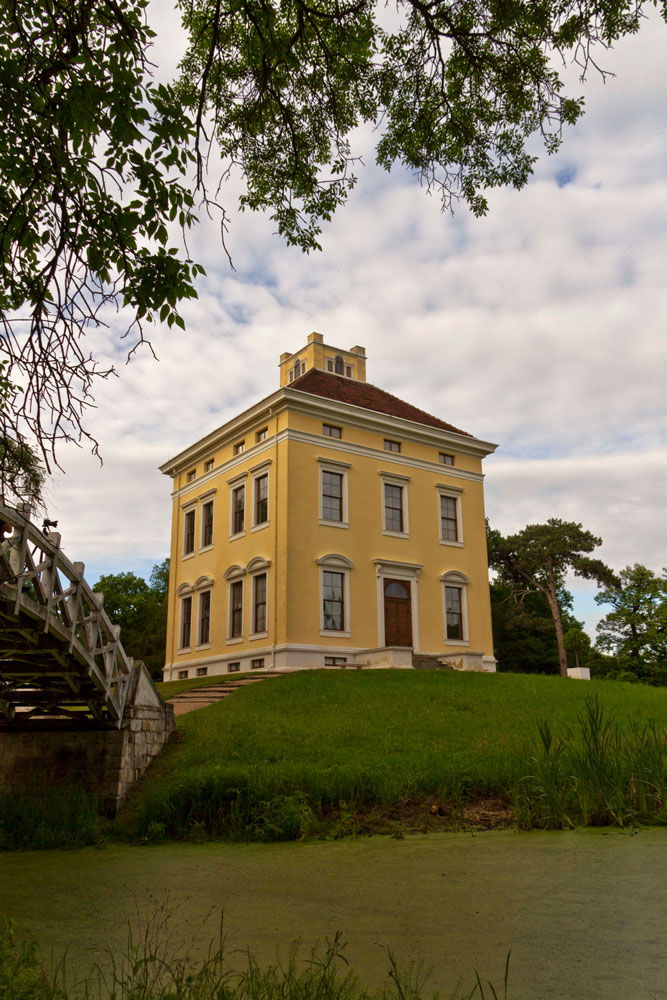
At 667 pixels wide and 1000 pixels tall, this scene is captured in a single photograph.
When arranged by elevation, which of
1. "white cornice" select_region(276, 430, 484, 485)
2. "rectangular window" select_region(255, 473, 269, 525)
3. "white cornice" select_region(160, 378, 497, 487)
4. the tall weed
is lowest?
the tall weed

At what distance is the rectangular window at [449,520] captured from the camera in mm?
30906

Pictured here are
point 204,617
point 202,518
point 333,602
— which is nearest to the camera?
point 333,602

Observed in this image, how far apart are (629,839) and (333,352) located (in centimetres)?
2818

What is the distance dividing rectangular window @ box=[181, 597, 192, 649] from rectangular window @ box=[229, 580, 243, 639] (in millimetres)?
3363

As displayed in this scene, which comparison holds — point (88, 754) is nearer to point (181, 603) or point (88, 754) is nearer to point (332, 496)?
point (332, 496)

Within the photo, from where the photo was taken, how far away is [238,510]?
29500mm

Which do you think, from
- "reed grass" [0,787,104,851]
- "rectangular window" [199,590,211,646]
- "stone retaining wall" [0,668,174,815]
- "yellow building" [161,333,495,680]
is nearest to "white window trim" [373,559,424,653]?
"yellow building" [161,333,495,680]

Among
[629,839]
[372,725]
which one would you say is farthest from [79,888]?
[372,725]

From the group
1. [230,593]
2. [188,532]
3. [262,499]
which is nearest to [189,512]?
[188,532]

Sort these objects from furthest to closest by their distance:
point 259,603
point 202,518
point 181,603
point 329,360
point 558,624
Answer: point 558,624 < point 329,360 < point 181,603 < point 202,518 < point 259,603

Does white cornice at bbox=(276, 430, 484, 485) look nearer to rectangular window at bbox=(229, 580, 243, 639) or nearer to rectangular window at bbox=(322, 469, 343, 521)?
rectangular window at bbox=(322, 469, 343, 521)

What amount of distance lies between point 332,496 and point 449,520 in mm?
5610

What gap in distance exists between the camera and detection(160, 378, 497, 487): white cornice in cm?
2733

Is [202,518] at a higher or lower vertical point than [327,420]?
lower
